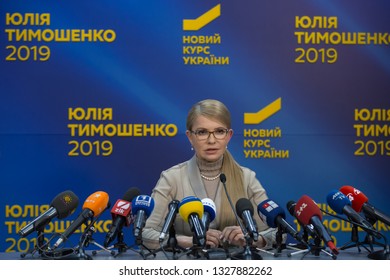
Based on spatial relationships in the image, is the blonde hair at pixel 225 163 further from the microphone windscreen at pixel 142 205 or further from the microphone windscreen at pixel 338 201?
the microphone windscreen at pixel 142 205

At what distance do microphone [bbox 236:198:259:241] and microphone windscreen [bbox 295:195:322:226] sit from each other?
24 centimetres

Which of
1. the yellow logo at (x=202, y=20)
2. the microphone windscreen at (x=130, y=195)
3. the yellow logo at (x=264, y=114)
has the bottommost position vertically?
the microphone windscreen at (x=130, y=195)

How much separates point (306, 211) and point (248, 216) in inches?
11.2

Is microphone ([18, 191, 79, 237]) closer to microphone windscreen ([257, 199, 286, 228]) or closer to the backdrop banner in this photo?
microphone windscreen ([257, 199, 286, 228])

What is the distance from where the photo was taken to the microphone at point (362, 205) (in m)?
3.04

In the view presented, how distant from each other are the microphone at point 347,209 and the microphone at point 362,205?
10 centimetres

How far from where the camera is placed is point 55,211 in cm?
296

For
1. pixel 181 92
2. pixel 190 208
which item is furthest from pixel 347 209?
pixel 181 92

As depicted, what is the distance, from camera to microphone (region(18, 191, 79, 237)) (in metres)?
2.84

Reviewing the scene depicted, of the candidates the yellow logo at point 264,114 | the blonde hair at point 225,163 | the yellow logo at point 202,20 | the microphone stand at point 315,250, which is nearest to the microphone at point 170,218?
the microphone stand at point 315,250

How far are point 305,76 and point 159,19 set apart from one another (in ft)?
4.02

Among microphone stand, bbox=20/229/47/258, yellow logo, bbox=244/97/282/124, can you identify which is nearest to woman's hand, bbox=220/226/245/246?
microphone stand, bbox=20/229/47/258

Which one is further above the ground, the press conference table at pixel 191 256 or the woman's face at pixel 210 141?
the woman's face at pixel 210 141
